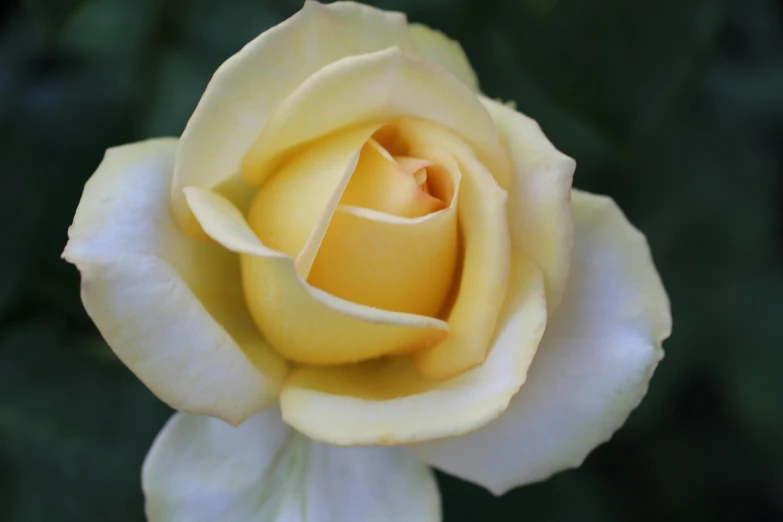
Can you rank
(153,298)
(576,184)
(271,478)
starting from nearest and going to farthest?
1. (153,298)
2. (271,478)
3. (576,184)

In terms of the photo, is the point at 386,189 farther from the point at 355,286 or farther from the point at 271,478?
the point at 271,478

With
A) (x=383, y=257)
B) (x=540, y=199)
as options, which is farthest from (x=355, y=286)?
(x=540, y=199)

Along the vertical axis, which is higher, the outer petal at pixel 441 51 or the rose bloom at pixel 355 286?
the outer petal at pixel 441 51

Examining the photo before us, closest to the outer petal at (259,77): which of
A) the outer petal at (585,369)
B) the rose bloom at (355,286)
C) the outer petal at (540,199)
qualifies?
the rose bloom at (355,286)

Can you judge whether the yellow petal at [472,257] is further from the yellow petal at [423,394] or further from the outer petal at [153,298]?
the outer petal at [153,298]

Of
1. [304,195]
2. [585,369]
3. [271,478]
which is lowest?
[271,478]

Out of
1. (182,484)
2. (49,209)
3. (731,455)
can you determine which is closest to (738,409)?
(731,455)
